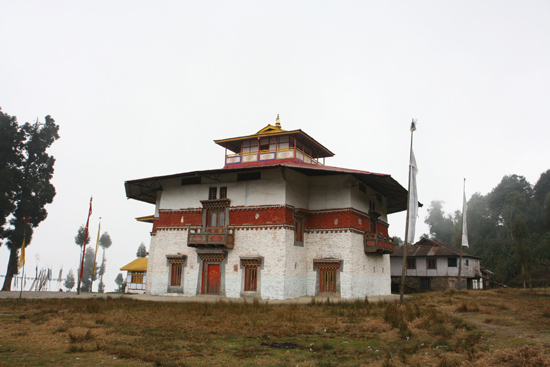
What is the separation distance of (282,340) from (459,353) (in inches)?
206

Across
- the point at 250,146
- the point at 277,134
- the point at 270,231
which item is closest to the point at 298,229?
the point at 270,231

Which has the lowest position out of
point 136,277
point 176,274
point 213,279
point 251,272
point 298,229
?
point 136,277

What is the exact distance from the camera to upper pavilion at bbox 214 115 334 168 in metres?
35.7

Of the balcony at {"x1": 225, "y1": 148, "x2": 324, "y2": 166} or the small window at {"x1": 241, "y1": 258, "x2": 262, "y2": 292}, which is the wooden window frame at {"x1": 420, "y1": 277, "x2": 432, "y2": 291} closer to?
the balcony at {"x1": 225, "y1": 148, "x2": 324, "y2": 166}

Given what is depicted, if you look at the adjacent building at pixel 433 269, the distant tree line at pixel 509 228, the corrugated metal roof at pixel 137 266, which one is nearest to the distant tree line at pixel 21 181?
the corrugated metal roof at pixel 137 266

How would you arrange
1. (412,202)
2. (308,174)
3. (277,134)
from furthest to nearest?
(277,134), (308,174), (412,202)

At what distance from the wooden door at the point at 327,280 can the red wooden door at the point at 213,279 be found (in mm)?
7975

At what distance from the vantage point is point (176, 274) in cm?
3353

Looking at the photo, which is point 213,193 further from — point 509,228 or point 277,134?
point 509,228

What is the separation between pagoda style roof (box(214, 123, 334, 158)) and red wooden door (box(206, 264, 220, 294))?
1204 cm

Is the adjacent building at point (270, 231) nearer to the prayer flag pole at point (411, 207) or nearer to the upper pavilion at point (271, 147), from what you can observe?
the upper pavilion at point (271, 147)

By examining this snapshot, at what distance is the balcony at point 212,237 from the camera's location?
30.7 meters

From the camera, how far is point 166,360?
9.67m

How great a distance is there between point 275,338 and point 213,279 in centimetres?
1943
